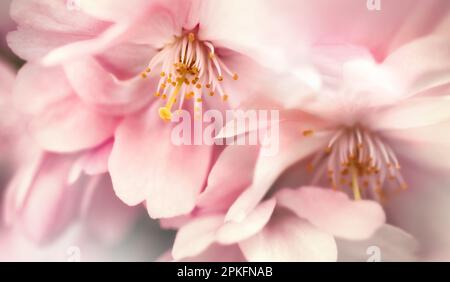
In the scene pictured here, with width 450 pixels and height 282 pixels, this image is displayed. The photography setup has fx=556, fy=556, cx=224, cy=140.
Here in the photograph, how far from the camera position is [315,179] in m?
0.75

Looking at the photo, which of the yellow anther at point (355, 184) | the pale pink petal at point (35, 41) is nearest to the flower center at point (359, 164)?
the yellow anther at point (355, 184)

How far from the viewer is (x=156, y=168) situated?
73 centimetres

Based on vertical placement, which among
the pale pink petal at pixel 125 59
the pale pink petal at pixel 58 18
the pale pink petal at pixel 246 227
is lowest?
the pale pink petal at pixel 246 227

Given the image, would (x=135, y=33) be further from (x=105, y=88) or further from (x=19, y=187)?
(x=19, y=187)

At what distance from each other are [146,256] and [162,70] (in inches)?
10.2

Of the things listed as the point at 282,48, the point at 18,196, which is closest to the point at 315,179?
the point at 282,48

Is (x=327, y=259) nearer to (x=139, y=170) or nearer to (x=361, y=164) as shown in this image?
(x=361, y=164)

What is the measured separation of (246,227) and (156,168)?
0.47 ft

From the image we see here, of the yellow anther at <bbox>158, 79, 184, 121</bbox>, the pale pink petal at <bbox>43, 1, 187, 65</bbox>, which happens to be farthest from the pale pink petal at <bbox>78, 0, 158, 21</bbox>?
the yellow anther at <bbox>158, 79, 184, 121</bbox>

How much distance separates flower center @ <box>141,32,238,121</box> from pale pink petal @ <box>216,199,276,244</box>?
0.15m

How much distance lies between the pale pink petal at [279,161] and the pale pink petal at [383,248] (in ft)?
0.40

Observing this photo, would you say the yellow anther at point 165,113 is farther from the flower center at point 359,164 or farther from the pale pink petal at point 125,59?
the flower center at point 359,164

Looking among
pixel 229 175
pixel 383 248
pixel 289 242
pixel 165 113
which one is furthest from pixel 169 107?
pixel 383 248

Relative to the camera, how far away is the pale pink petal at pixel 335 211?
72 centimetres
